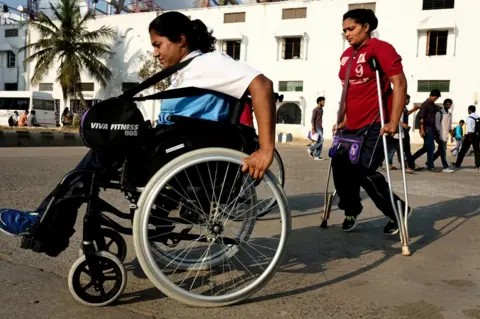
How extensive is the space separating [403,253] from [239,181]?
155 cm

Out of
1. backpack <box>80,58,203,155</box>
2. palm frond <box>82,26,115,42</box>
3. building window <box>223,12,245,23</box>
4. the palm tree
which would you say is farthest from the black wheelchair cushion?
palm frond <box>82,26,115,42</box>

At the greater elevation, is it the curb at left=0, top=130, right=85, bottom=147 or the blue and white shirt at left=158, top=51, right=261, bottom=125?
the blue and white shirt at left=158, top=51, right=261, bottom=125

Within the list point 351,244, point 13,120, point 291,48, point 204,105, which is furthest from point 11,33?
point 204,105

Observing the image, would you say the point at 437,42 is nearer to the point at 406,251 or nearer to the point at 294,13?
the point at 294,13

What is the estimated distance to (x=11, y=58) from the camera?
38.5 meters

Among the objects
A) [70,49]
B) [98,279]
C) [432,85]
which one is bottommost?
[98,279]

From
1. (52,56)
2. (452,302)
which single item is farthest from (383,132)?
(52,56)

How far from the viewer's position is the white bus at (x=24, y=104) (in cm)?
3062

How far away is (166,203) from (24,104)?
31.9 meters

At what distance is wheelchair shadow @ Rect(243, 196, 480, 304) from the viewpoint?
9.12 ft

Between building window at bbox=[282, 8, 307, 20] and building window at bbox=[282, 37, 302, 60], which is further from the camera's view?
building window at bbox=[282, 37, 302, 60]

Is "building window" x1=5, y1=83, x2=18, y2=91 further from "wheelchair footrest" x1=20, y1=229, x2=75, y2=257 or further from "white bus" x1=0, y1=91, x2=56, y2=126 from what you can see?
"wheelchair footrest" x1=20, y1=229, x2=75, y2=257

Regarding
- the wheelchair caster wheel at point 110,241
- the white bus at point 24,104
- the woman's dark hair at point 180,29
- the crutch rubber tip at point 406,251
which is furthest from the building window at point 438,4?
the wheelchair caster wheel at point 110,241

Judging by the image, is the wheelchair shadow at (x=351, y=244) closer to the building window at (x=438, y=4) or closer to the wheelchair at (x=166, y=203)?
the wheelchair at (x=166, y=203)
